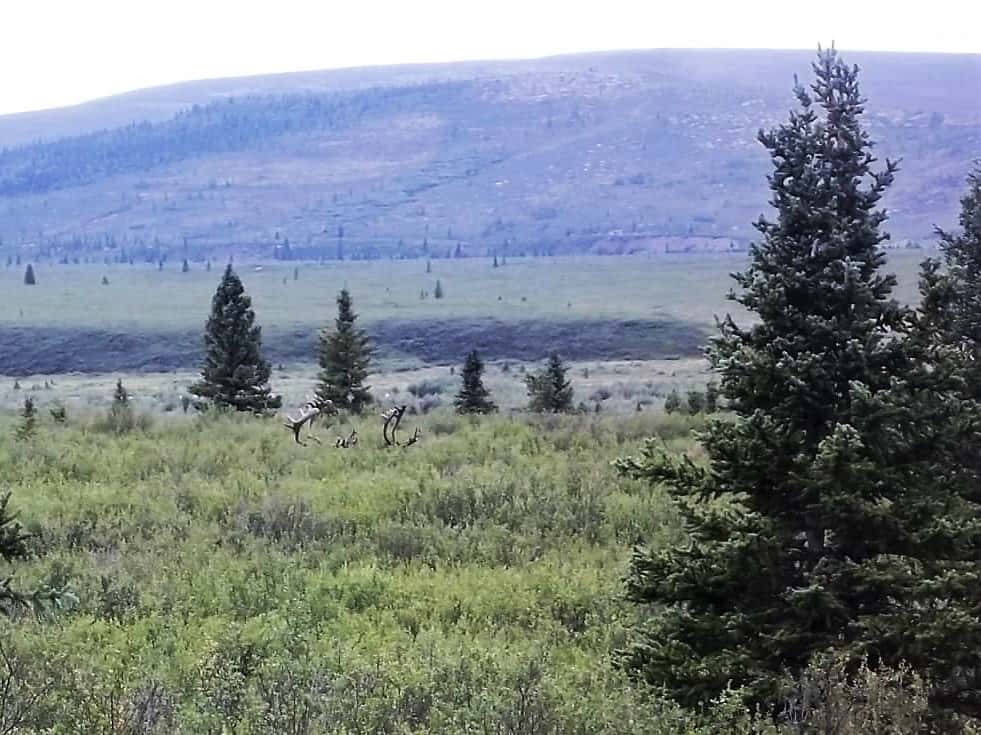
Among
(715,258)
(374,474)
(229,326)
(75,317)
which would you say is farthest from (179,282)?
(374,474)

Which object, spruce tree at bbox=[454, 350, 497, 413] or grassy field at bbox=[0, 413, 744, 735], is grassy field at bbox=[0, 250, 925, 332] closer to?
spruce tree at bbox=[454, 350, 497, 413]

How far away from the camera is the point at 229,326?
25.4m

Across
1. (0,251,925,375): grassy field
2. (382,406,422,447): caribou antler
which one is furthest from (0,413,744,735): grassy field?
(0,251,925,375): grassy field

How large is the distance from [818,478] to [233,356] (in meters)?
20.7

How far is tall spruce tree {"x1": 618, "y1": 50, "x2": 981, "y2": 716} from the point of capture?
239 inches

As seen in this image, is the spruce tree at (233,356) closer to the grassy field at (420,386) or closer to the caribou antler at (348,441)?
the grassy field at (420,386)

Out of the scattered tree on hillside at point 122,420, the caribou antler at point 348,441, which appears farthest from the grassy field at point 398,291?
the caribou antler at point 348,441

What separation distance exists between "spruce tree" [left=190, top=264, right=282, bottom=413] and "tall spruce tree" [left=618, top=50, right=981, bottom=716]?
19587 mm

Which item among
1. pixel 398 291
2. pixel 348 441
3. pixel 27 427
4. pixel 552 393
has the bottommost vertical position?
pixel 398 291

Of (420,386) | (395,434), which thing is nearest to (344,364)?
(395,434)

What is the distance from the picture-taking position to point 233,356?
2561 centimetres

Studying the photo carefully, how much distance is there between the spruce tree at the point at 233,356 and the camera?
25.4 metres

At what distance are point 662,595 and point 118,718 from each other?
2.70 metres

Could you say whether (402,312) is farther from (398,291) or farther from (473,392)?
(473,392)
